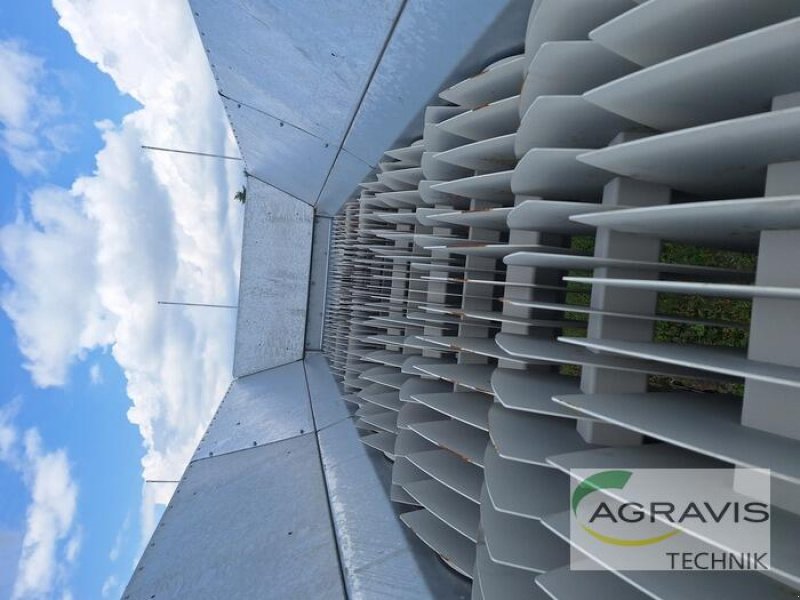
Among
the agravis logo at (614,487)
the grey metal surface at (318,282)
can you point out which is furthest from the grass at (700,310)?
the grey metal surface at (318,282)

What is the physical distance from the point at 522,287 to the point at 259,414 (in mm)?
3719

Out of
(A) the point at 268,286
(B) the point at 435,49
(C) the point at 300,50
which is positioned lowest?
(A) the point at 268,286

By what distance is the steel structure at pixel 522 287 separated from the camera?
0.90m

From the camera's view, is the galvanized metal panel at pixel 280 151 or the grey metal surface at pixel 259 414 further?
the grey metal surface at pixel 259 414

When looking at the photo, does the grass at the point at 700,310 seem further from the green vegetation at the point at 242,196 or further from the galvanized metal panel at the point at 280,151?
the green vegetation at the point at 242,196

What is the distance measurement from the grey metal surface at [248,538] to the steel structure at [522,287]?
0.05 feet

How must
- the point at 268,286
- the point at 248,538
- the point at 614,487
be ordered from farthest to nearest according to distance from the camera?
the point at 268,286 < the point at 248,538 < the point at 614,487

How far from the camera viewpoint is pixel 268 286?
254 inches

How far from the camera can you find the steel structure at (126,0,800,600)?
0.90 meters

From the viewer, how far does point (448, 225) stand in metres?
2.49

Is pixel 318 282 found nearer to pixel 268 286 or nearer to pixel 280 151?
pixel 268 286

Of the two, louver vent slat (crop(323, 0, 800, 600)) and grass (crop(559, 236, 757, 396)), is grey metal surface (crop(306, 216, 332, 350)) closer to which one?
grass (crop(559, 236, 757, 396))

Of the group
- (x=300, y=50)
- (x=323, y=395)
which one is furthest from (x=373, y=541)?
(x=323, y=395)

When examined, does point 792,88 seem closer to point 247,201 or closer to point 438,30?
point 438,30
